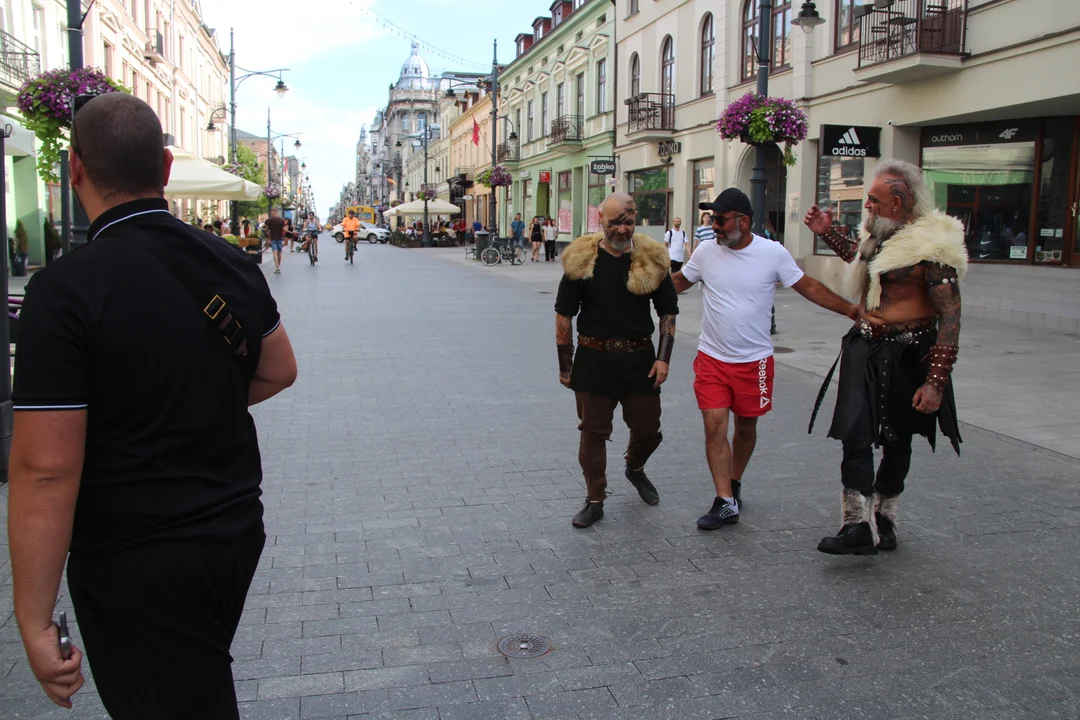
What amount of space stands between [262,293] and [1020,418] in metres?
7.12

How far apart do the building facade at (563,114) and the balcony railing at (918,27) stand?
13637 millimetres

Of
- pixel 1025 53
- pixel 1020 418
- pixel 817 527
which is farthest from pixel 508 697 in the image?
pixel 1025 53

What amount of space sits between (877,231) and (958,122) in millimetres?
13239

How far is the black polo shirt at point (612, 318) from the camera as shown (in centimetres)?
483

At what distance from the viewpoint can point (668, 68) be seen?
27.7 metres

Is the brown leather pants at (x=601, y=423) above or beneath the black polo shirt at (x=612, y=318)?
beneath

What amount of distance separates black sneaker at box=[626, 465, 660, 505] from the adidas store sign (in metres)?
11.5

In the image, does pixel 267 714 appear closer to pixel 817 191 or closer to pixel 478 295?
pixel 478 295

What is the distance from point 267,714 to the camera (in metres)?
3.06

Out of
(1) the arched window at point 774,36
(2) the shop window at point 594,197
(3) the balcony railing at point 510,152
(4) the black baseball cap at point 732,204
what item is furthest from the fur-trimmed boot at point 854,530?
(3) the balcony railing at point 510,152

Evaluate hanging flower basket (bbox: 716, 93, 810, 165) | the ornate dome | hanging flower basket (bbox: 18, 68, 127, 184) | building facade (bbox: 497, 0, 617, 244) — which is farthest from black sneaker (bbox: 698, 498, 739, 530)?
the ornate dome

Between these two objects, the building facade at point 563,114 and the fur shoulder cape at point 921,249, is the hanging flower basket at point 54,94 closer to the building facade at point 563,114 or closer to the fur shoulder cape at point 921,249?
the fur shoulder cape at point 921,249

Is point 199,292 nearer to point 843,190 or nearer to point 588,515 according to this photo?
point 588,515

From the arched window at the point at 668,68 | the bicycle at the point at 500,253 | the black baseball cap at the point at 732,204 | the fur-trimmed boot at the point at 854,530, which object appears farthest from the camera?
the bicycle at the point at 500,253
